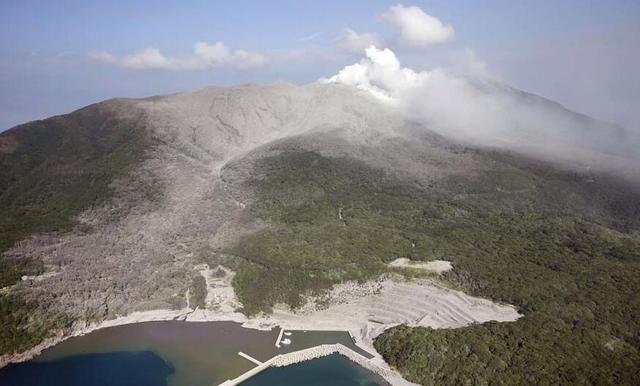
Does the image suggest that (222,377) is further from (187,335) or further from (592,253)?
(592,253)

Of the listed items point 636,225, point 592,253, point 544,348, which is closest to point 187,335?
point 544,348

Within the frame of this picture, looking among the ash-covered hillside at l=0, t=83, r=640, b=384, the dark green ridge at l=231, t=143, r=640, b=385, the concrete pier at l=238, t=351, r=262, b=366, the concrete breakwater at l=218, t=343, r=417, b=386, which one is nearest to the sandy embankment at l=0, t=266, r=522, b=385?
the ash-covered hillside at l=0, t=83, r=640, b=384

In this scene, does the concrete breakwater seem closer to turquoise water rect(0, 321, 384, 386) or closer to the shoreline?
the shoreline

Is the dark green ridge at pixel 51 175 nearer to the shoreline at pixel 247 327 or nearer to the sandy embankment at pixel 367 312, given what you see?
the shoreline at pixel 247 327

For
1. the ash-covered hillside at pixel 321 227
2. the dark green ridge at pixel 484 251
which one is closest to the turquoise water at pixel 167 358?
the ash-covered hillside at pixel 321 227

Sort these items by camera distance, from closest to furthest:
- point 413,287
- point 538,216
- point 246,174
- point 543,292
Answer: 1. point 543,292
2. point 413,287
3. point 538,216
4. point 246,174

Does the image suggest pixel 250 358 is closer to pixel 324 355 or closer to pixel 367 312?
pixel 324 355
